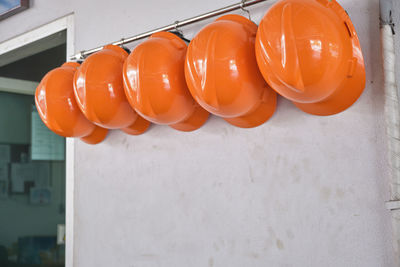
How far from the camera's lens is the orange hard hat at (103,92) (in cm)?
92

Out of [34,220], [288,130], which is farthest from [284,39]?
[34,220]

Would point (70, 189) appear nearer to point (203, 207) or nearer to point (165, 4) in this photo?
point (203, 207)

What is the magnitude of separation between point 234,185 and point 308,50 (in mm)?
387

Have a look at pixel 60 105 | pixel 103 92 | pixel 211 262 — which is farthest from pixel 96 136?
pixel 211 262

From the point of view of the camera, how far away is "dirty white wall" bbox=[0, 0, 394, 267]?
0.74 m

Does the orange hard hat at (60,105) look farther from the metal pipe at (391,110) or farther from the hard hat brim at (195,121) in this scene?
the metal pipe at (391,110)

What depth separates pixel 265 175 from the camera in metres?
0.86

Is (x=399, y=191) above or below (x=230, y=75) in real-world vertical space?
below

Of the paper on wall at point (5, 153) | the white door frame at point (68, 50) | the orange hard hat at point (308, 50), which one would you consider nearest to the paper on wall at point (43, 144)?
the paper on wall at point (5, 153)

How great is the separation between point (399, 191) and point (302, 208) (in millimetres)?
188

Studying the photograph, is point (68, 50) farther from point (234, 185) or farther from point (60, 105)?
point (234, 185)

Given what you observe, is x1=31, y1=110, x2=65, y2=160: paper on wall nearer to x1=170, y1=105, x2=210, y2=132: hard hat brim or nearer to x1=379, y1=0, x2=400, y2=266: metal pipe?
x1=170, y1=105, x2=210, y2=132: hard hat brim

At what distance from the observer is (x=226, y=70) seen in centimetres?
71

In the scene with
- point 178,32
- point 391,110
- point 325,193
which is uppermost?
point 178,32
